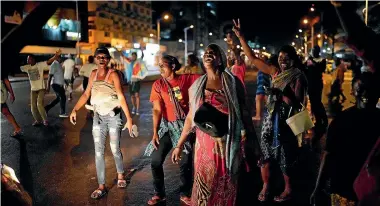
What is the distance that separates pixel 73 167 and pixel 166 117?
238cm

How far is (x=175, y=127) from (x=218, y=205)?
147cm

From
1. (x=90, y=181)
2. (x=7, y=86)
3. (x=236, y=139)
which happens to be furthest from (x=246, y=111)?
(x=7, y=86)

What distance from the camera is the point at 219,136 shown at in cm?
324

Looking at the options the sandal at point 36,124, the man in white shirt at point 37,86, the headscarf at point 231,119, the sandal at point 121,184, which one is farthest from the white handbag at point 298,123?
the sandal at point 36,124

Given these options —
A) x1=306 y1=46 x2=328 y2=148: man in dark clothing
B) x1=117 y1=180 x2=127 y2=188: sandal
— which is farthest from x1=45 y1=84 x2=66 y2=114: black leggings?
x1=306 y1=46 x2=328 y2=148: man in dark clothing

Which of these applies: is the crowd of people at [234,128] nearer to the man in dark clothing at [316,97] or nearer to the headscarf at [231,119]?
the headscarf at [231,119]

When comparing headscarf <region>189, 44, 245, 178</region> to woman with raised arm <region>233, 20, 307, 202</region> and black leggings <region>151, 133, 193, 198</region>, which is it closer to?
woman with raised arm <region>233, 20, 307, 202</region>

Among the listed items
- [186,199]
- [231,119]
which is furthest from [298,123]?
[186,199]

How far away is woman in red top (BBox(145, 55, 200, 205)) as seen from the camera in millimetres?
4645

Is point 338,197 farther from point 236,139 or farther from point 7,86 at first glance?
point 7,86

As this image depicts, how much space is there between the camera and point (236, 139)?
3.30 m

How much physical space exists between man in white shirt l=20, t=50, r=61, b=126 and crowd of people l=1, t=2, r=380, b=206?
189 inches

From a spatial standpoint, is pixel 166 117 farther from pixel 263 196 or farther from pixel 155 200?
pixel 263 196

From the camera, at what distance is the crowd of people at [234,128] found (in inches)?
95.8
